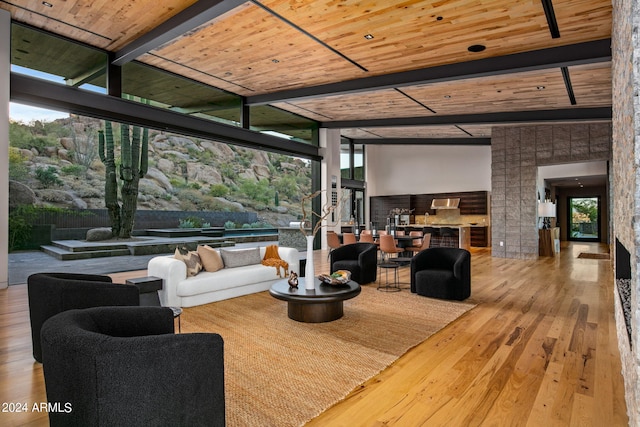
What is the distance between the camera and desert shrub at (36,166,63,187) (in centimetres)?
642

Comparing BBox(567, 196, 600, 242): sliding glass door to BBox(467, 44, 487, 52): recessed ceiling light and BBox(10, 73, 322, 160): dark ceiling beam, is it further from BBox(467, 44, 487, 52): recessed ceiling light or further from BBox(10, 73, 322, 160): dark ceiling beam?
BBox(10, 73, 322, 160): dark ceiling beam

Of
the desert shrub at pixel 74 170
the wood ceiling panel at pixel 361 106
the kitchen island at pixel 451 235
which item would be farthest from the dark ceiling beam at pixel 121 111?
the kitchen island at pixel 451 235

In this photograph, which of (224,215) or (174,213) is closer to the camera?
(174,213)

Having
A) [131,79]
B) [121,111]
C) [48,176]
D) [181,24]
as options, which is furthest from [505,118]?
[48,176]

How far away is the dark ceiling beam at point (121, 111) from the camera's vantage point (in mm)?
5523

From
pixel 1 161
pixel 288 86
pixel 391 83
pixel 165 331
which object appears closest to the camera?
pixel 165 331

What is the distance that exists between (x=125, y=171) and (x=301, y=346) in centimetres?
657

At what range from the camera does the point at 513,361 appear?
124 inches

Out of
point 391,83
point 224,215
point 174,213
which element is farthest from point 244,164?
point 391,83

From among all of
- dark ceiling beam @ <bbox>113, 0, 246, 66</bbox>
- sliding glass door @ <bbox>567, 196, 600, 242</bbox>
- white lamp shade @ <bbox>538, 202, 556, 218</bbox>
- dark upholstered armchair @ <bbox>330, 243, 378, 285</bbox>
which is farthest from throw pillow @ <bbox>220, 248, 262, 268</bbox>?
sliding glass door @ <bbox>567, 196, 600, 242</bbox>

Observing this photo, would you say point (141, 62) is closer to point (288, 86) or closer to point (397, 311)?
point (288, 86)

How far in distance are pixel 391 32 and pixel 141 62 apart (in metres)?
4.48

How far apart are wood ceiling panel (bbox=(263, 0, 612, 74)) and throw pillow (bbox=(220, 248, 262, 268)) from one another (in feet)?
10.7

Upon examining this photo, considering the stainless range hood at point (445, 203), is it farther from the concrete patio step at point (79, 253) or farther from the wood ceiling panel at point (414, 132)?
the concrete patio step at point (79, 253)
